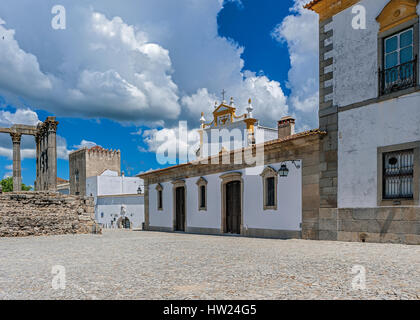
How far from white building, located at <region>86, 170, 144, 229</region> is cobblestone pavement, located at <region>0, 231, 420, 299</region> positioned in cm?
2543

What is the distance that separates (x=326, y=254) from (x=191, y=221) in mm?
11368

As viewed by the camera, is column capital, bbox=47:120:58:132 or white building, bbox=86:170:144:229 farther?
white building, bbox=86:170:144:229

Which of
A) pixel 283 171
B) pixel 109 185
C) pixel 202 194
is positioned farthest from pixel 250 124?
pixel 109 185

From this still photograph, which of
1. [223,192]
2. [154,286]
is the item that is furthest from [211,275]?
[223,192]

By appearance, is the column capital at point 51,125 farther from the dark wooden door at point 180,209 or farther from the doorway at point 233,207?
the doorway at point 233,207

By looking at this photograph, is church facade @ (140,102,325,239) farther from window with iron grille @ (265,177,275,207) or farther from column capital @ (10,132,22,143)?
column capital @ (10,132,22,143)

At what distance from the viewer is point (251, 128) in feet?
90.9

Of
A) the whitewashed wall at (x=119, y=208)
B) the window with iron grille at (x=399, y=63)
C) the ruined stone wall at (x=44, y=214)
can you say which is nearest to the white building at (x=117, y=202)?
the whitewashed wall at (x=119, y=208)

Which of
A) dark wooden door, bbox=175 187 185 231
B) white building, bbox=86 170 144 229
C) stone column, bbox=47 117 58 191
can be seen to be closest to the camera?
dark wooden door, bbox=175 187 185 231

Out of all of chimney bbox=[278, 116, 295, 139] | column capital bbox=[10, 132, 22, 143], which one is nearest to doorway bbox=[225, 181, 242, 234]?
chimney bbox=[278, 116, 295, 139]

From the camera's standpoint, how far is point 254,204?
555 inches

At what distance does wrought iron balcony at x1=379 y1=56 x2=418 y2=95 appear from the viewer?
9.16m

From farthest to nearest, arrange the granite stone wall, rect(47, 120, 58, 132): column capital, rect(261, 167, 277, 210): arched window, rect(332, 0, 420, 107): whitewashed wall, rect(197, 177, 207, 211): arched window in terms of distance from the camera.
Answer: rect(47, 120, 58, 132): column capital
rect(197, 177, 207, 211): arched window
rect(261, 167, 277, 210): arched window
rect(332, 0, 420, 107): whitewashed wall
the granite stone wall

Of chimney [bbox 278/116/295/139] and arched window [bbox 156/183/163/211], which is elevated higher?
chimney [bbox 278/116/295/139]
